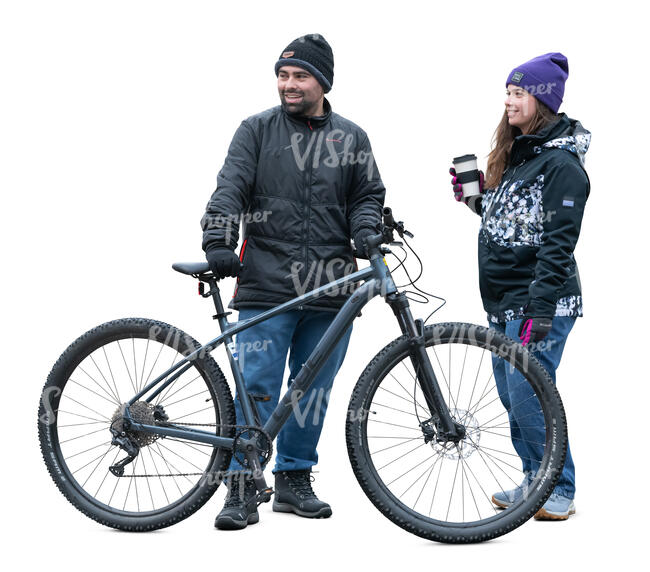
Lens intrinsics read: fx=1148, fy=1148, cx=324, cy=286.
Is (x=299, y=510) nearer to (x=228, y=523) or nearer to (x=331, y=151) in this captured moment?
(x=228, y=523)

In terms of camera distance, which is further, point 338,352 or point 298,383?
point 338,352

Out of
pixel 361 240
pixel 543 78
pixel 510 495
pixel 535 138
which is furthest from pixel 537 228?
pixel 510 495

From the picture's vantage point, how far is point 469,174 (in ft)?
20.6

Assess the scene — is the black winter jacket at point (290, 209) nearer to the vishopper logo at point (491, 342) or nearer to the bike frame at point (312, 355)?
the bike frame at point (312, 355)

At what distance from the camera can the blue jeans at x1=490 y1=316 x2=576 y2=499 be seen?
5.70 metres

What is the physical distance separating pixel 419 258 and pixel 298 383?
0.87 metres

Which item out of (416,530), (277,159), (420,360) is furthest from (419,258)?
(416,530)

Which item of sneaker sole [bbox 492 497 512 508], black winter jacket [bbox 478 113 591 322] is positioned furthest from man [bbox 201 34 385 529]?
sneaker sole [bbox 492 497 512 508]

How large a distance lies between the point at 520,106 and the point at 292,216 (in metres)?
1.31

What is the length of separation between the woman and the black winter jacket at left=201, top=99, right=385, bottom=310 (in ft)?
2.25

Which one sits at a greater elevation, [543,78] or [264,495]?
[543,78]

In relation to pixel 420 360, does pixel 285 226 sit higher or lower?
higher

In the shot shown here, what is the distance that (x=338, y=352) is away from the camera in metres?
6.10

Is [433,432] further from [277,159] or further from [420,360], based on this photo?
[277,159]
